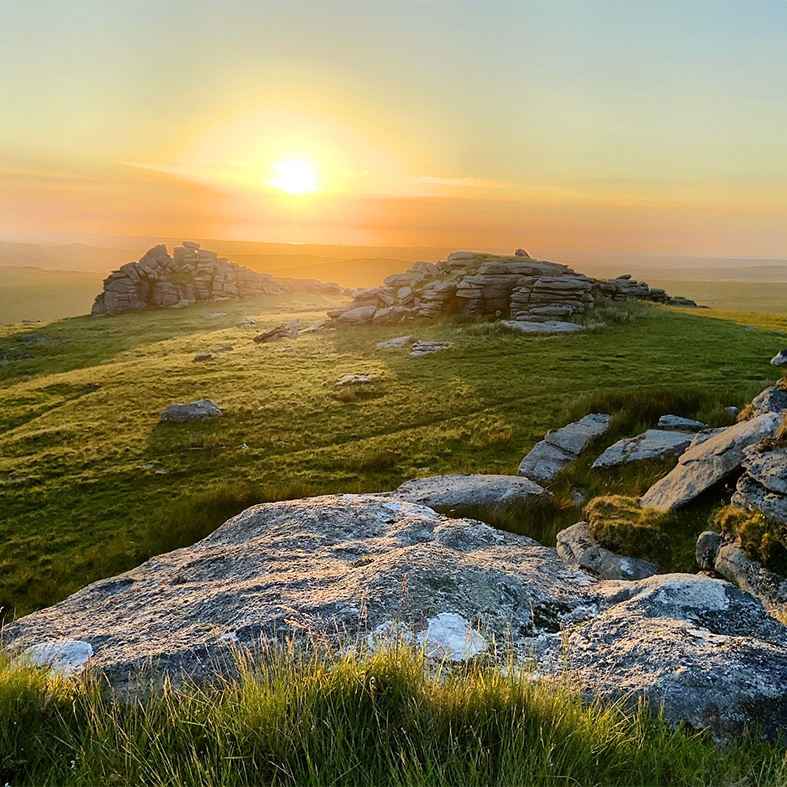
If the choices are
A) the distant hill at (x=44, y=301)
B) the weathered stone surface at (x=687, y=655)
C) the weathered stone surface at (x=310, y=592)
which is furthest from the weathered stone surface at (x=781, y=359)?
the distant hill at (x=44, y=301)

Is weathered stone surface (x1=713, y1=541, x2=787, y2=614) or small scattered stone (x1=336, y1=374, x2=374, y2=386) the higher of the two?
weathered stone surface (x1=713, y1=541, x2=787, y2=614)

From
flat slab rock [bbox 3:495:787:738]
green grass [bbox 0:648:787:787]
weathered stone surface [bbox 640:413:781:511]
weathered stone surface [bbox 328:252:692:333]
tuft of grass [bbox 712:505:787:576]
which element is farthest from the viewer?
weathered stone surface [bbox 328:252:692:333]

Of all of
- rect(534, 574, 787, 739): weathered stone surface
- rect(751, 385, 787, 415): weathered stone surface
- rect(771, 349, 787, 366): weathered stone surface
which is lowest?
rect(534, 574, 787, 739): weathered stone surface

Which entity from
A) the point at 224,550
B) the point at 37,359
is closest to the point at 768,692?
the point at 224,550

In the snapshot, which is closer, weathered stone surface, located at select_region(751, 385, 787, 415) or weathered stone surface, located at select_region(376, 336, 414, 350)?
weathered stone surface, located at select_region(751, 385, 787, 415)

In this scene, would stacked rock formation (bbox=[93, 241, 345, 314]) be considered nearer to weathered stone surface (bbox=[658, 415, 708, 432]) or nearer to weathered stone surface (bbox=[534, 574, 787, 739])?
weathered stone surface (bbox=[658, 415, 708, 432])

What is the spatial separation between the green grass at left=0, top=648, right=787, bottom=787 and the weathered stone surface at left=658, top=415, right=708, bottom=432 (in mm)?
14280

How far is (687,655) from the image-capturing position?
4809 mm

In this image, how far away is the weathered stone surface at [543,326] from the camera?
42.0 m

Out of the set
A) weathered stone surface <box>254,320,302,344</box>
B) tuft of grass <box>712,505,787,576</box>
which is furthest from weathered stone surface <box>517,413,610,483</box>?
weathered stone surface <box>254,320,302,344</box>

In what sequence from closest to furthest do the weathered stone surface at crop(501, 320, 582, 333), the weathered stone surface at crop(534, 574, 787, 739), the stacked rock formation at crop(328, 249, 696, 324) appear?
the weathered stone surface at crop(534, 574, 787, 739) < the weathered stone surface at crop(501, 320, 582, 333) < the stacked rock formation at crop(328, 249, 696, 324)

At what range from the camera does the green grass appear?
3268mm

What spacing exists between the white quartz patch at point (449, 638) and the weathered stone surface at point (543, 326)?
3853 cm

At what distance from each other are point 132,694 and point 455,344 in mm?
36395
